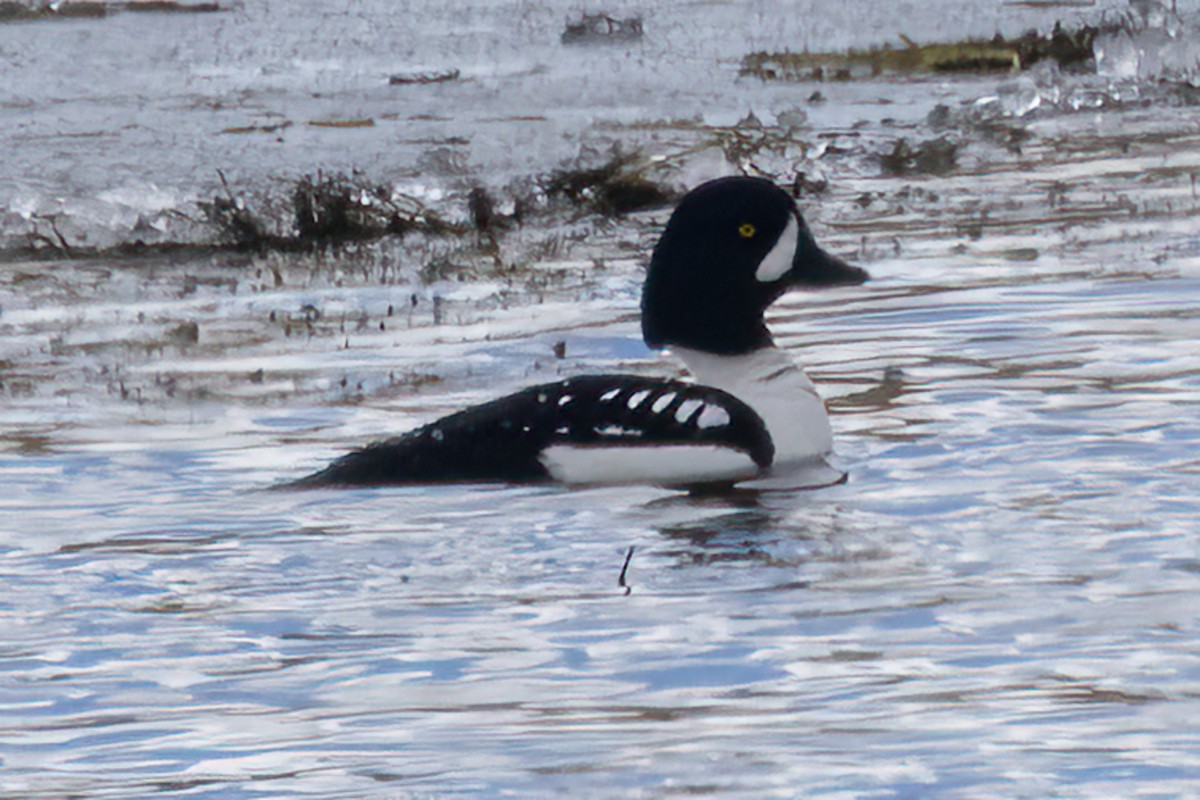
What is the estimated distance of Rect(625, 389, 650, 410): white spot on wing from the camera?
8.15 meters

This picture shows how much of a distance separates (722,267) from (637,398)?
67 cm

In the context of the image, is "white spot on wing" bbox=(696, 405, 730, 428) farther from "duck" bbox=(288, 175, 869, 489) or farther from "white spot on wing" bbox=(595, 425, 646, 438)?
"white spot on wing" bbox=(595, 425, 646, 438)

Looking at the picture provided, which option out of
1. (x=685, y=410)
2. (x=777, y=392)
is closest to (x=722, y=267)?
(x=777, y=392)

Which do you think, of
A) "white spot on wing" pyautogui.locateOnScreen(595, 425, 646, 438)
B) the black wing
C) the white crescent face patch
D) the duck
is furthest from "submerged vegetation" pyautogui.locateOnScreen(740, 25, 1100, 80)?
"white spot on wing" pyautogui.locateOnScreen(595, 425, 646, 438)

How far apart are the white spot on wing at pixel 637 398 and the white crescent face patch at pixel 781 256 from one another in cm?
72

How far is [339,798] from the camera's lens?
16.3 ft

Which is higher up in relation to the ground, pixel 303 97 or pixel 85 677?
pixel 303 97

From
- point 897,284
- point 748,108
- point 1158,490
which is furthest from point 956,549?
point 748,108

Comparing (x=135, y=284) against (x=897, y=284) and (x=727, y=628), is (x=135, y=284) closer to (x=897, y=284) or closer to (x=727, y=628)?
(x=897, y=284)

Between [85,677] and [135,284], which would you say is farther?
[135,284]

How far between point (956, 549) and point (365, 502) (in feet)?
6.89

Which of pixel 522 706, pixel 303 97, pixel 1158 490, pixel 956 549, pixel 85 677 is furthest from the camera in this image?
pixel 303 97

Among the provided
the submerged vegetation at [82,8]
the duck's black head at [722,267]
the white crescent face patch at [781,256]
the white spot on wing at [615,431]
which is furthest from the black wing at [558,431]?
the submerged vegetation at [82,8]

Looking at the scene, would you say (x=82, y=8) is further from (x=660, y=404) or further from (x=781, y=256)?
(x=660, y=404)
